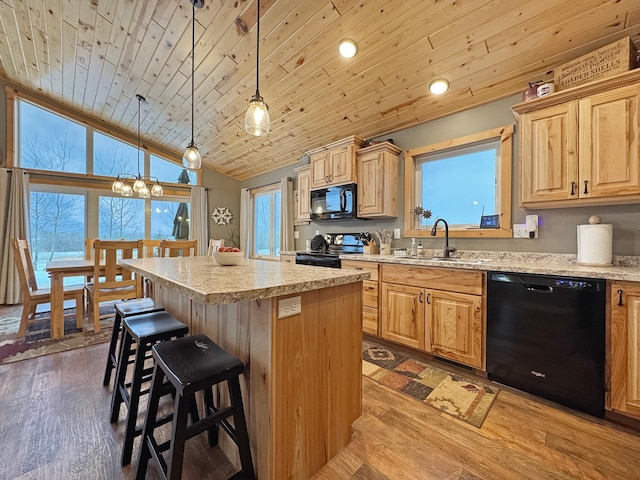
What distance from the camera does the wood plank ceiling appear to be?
192 centimetres

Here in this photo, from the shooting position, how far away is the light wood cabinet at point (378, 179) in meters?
3.09

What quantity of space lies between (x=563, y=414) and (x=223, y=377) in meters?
2.14

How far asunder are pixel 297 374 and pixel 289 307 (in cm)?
31

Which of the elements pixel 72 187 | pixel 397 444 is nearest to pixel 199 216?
pixel 72 187

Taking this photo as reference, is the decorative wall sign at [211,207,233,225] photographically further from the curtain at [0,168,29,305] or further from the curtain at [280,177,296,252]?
the curtain at [0,168,29,305]

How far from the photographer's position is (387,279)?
2.60 meters

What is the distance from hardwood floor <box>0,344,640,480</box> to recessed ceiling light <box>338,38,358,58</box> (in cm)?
283

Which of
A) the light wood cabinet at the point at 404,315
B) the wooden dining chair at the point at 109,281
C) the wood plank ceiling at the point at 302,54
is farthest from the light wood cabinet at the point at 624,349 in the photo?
the wooden dining chair at the point at 109,281

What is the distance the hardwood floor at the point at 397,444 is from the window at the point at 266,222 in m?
3.70

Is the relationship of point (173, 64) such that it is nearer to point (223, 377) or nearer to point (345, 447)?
point (223, 377)

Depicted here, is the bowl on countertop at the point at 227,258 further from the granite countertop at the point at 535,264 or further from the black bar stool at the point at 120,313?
the granite countertop at the point at 535,264

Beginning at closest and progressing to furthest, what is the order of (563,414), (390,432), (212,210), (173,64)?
(390,432) → (563,414) → (173,64) → (212,210)

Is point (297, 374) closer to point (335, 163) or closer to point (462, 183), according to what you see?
point (462, 183)

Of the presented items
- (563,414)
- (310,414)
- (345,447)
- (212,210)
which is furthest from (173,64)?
(563,414)
